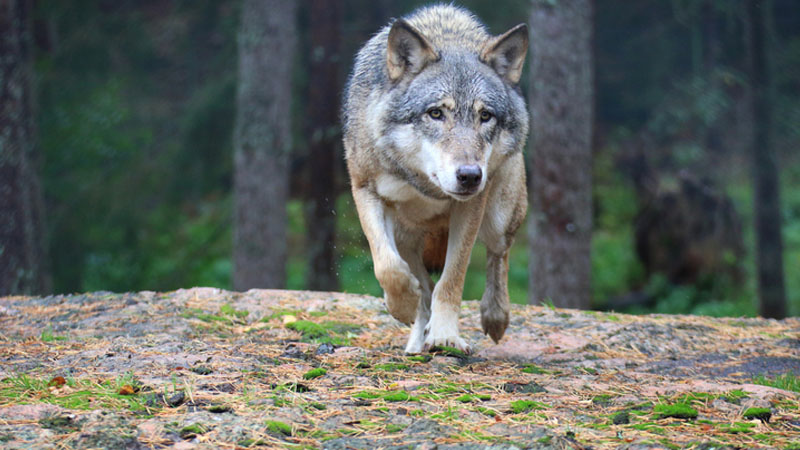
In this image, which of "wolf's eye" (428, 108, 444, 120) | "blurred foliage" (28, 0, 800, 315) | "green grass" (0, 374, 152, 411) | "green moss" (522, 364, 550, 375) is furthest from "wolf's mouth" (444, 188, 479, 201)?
"blurred foliage" (28, 0, 800, 315)

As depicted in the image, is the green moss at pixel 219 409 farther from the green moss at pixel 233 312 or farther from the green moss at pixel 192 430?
the green moss at pixel 233 312

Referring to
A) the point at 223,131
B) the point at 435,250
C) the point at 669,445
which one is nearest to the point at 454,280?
the point at 435,250

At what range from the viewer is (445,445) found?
2865 mm

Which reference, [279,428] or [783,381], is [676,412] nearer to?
[783,381]

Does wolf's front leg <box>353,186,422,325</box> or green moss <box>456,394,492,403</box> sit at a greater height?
wolf's front leg <box>353,186,422,325</box>

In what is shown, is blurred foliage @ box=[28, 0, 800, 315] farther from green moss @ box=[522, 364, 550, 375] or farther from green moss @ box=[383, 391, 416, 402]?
green moss @ box=[383, 391, 416, 402]

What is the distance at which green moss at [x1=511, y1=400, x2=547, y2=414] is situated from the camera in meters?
3.37

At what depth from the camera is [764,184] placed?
10859 millimetres

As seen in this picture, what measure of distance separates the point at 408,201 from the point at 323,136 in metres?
6.63

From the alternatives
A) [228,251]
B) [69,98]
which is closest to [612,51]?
[228,251]

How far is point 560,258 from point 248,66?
16.8ft

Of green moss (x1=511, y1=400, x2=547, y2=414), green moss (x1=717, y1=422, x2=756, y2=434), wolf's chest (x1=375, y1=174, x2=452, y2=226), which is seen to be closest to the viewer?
green moss (x1=717, y1=422, x2=756, y2=434)

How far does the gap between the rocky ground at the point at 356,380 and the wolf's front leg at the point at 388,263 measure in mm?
321

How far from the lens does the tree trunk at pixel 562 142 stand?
7.86m
